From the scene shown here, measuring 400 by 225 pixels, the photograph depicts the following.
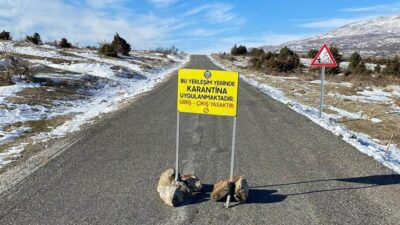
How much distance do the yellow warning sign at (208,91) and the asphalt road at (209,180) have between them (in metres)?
1.32

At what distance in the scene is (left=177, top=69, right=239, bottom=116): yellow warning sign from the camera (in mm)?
5457

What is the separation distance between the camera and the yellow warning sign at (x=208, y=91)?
5.46 m

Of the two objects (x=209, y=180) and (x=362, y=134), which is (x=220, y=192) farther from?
(x=362, y=134)

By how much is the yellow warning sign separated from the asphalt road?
1.32 m

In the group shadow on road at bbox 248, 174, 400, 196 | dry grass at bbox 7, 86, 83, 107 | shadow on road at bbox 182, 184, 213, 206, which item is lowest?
shadow on road at bbox 182, 184, 213, 206

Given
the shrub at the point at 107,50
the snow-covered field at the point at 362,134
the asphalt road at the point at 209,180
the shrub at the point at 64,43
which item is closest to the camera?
the asphalt road at the point at 209,180

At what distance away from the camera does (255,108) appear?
1409cm

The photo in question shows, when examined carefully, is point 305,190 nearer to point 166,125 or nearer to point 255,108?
point 166,125

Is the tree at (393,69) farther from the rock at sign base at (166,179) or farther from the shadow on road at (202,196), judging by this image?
the rock at sign base at (166,179)

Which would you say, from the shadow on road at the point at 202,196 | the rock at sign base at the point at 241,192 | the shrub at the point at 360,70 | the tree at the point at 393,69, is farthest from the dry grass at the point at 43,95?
the tree at the point at 393,69

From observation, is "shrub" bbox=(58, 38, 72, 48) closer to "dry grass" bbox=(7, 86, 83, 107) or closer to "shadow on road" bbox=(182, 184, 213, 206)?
"dry grass" bbox=(7, 86, 83, 107)

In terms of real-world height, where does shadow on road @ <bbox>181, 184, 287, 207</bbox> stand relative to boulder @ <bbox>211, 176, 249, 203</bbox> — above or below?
below

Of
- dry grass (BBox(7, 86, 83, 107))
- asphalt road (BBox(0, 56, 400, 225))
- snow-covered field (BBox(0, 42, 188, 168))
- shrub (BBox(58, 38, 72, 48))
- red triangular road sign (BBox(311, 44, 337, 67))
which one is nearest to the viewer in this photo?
asphalt road (BBox(0, 56, 400, 225))

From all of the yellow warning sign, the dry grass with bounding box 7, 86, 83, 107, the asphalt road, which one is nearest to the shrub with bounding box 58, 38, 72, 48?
the dry grass with bounding box 7, 86, 83, 107
